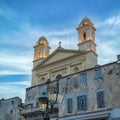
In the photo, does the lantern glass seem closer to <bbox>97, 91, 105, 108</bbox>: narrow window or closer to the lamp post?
the lamp post

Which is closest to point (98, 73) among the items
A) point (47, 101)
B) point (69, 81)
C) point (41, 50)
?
point (69, 81)

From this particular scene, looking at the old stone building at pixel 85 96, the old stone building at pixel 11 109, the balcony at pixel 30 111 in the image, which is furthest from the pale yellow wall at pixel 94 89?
the old stone building at pixel 11 109

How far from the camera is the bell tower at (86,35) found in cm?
5345

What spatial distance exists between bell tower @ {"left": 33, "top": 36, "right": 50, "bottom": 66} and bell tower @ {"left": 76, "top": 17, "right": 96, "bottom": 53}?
970cm

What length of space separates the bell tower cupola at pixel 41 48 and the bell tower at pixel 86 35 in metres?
9.70

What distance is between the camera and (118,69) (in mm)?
27219

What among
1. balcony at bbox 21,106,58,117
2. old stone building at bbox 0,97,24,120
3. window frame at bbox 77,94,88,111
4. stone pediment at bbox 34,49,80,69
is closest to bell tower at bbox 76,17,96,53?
stone pediment at bbox 34,49,80,69

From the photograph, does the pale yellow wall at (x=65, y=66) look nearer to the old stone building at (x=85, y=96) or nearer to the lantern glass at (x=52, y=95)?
the old stone building at (x=85, y=96)

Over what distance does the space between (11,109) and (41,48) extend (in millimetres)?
26977

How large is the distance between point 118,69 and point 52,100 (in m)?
14.9

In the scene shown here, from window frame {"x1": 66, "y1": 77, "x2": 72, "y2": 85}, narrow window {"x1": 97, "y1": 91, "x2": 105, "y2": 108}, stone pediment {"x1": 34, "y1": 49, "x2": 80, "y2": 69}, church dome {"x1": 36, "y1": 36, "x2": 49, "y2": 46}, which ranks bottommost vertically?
narrow window {"x1": 97, "y1": 91, "x2": 105, "y2": 108}

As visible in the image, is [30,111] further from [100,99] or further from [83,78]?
[100,99]

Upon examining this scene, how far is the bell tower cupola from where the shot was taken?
201ft

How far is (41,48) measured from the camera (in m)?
62.1
